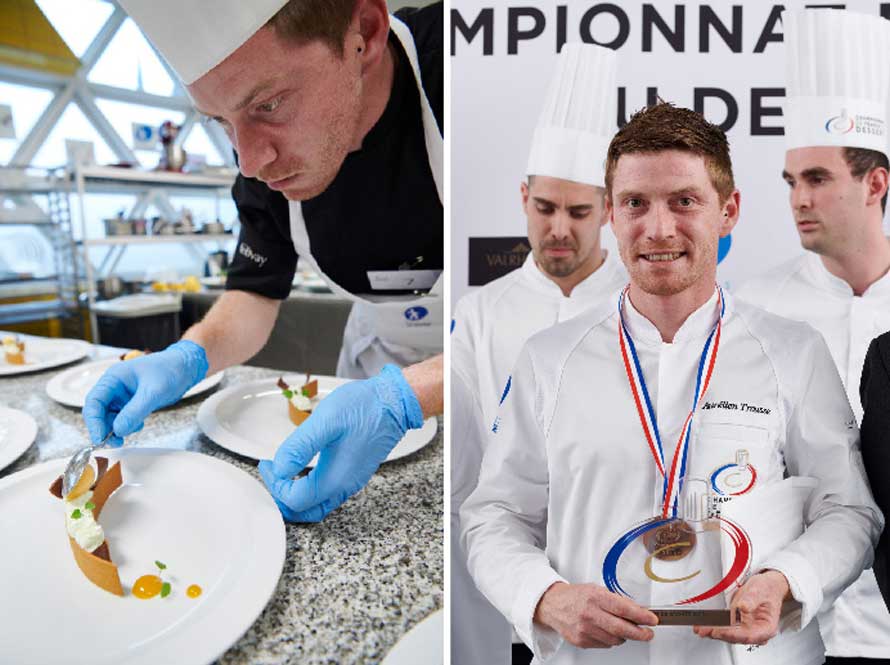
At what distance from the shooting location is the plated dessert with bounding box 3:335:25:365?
53.1 inches

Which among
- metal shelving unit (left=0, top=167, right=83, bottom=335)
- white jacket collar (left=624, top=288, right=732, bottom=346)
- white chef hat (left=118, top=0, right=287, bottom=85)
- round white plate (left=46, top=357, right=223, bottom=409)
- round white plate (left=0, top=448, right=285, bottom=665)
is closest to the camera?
round white plate (left=0, top=448, right=285, bottom=665)

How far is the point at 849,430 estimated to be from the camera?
2.06 feet

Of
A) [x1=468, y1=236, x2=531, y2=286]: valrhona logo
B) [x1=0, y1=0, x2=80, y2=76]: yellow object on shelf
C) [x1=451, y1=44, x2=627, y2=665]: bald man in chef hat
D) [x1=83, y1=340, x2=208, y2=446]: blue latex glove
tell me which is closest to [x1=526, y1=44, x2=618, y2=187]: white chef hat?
[x1=451, y1=44, x2=627, y2=665]: bald man in chef hat

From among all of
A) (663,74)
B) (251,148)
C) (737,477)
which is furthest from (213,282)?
(737,477)

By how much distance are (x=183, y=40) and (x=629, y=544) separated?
3.07 feet

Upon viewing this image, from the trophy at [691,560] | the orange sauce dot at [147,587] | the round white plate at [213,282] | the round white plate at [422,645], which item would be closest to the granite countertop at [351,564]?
the round white plate at [422,645]

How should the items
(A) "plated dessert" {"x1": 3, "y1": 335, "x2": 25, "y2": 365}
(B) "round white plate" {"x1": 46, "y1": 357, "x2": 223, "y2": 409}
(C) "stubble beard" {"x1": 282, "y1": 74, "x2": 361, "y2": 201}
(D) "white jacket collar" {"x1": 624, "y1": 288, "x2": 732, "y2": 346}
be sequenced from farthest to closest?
(A) "plated dessert" {"x1": 3, "y1": 335, "x2": 25, "y2": 365} → (B) "round white plate" {"x1": 46, "y1": 357, "x2": 223, "y2": 409} → (C) "stubble beard" {"x1": 282, "y1": 74, "x2": 361, "y2": 201} → (D) "white jacket collar" {"x1": 624, "y1": 288, "x2": 732, "y2": 346}

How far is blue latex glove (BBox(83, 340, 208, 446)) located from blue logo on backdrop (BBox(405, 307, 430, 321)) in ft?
1.63

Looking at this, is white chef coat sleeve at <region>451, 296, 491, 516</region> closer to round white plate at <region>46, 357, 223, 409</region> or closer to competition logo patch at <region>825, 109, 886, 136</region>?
competition logo patch at <region>825, 109, 886, 136</region>

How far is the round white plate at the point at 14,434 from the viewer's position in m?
0.88

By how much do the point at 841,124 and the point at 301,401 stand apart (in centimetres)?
100

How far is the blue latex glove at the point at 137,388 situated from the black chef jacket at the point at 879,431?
107 cm

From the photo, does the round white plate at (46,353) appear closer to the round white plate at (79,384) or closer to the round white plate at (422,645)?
the round white plate at (79,384)

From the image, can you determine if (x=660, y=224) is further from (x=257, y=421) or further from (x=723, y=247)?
(x=257, y=421)
